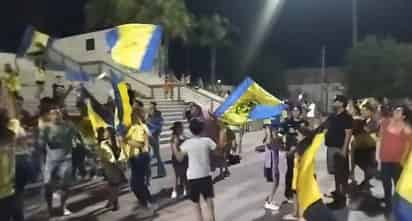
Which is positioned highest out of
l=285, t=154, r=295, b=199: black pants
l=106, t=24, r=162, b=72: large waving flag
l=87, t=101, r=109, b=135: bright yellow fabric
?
l=106, t=24, r=162, b=72: large waving flag

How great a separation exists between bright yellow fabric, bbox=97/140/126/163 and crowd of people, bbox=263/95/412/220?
2.20m

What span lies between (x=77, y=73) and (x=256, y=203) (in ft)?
18.2

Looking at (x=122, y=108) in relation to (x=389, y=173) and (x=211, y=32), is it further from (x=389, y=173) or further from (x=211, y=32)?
(x=211, y=32)

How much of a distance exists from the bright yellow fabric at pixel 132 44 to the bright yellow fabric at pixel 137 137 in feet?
3.55

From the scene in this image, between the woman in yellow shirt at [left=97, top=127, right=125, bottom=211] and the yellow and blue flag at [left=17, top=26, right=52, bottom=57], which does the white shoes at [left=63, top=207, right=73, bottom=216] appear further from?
the yellow and blue flag at [left=17, top=26, right=52, bottom=57]

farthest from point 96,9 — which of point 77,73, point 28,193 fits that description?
point 28,193

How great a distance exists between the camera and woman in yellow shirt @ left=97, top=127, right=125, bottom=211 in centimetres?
1028

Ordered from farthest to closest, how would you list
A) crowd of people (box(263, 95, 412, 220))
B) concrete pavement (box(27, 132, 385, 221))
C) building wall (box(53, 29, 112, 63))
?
building wall (box(53, 29, 112, 63)) < concrete pavement (box(27, 132, 385, 221)) < crowd of people (box(263, 95, 412, 220))

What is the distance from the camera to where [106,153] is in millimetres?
10836

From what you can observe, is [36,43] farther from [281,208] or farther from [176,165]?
[281,208]

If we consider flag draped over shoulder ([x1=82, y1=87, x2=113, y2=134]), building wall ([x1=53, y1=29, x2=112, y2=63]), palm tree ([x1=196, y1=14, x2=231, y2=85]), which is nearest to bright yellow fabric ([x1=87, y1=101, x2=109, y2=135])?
flag draped over shoulder ([x1=82, y1=87, x2=113, y2=134])

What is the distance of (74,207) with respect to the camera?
1052 centimetres

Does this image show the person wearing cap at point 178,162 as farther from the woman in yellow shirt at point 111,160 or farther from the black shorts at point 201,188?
the black shorts at point 201,188

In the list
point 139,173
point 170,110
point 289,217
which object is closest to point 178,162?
point 139,173
